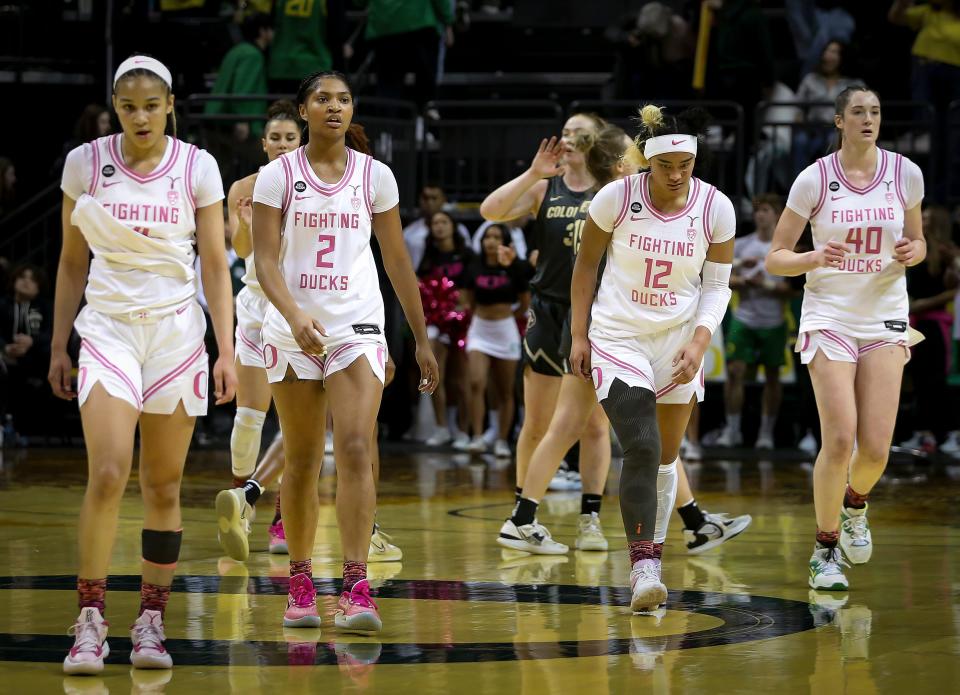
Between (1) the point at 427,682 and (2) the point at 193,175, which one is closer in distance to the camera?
(1) the point at 427,682

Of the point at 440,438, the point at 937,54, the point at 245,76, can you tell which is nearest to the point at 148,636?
the point at 440,438

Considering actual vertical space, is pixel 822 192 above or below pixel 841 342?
above

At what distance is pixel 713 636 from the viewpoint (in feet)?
20.0

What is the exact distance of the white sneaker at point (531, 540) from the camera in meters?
8.40

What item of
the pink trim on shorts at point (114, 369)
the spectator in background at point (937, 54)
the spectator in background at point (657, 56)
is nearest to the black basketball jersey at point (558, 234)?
the pink trim on shorts at point (114, 369)

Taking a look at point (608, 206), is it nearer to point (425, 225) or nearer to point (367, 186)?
point (367, 186)

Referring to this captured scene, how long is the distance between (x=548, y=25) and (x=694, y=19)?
368cm

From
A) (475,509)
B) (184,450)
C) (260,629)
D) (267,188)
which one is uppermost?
(267,188)

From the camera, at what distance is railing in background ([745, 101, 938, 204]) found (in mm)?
14867

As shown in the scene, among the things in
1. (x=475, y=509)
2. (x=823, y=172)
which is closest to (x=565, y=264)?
(x=823, y=172)

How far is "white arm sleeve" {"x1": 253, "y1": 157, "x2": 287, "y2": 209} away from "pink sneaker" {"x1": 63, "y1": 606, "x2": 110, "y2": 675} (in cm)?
172

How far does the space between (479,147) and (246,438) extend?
792 cm

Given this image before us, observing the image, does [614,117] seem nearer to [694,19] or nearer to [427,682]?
[694,19]

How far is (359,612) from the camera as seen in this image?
6.04 meters
